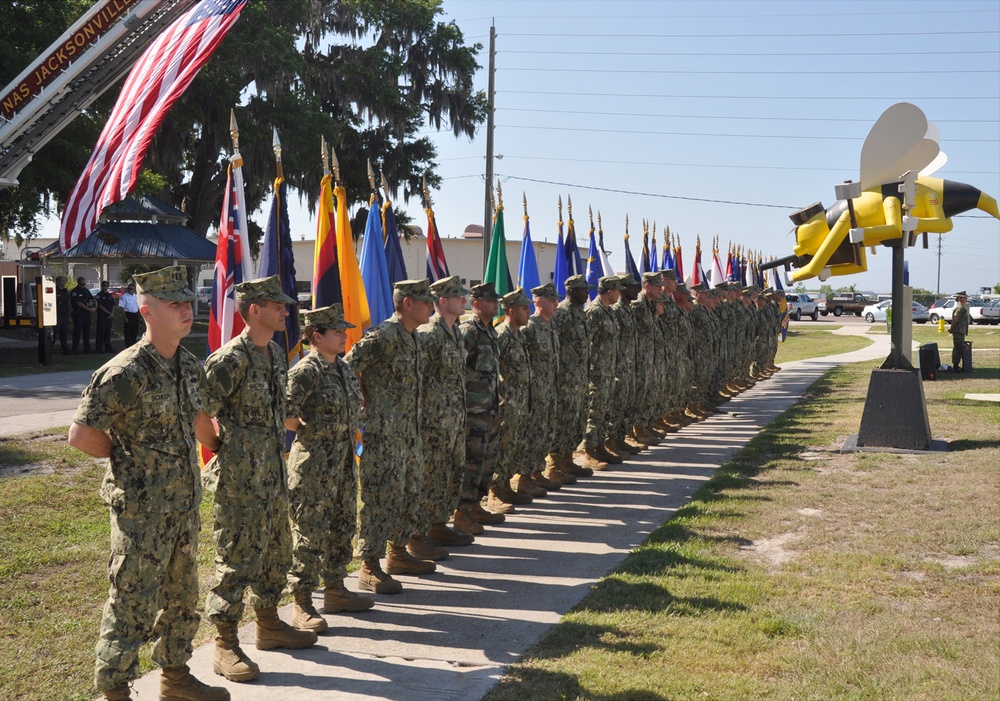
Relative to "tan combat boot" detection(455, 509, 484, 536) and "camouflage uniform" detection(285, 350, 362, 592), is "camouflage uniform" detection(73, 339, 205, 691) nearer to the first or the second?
"camouflage uniform" detection(285, 350, 362, 592)

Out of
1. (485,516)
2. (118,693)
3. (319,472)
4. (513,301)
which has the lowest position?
(485,516)

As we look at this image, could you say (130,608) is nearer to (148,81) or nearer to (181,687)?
(181,687)

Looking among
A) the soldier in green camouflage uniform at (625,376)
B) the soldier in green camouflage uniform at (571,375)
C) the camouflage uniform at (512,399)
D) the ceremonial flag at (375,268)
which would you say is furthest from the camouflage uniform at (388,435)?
the soldier in green camouflage uniform at (625,376)

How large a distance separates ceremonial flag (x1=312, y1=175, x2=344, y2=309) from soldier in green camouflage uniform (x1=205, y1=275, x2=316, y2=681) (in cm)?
253

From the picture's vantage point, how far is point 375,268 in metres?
8.66

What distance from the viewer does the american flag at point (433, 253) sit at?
31.3ft

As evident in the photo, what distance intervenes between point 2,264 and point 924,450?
26.5m

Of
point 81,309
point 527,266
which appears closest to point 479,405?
point 527,266

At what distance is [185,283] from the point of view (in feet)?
13.8

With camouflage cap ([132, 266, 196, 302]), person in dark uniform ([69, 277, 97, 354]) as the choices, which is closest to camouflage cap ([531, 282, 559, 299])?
camouflage cap ([132, 266, 196, 302])

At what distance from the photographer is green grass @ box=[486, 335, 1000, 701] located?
4.61m

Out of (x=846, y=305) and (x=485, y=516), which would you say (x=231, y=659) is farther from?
(x=846, y=305)

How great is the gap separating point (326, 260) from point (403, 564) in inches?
102

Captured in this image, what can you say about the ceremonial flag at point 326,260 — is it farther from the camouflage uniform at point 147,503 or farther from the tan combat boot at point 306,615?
the camouflage uniform at point 147,503
